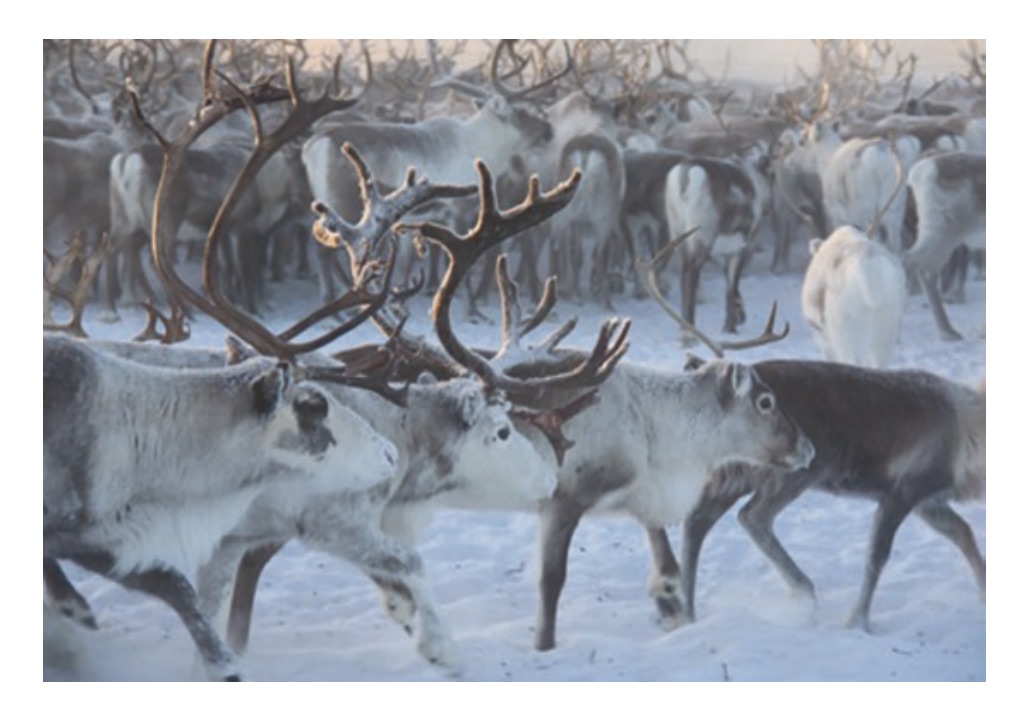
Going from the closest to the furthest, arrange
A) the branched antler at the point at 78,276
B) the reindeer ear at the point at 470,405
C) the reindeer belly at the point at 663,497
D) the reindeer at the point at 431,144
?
the reindeer ear at the point at 470,405 → the branched antler at the point at 78,276 → the reindeer belly at the point at 663,497 → the reindeer at the point at 431,144

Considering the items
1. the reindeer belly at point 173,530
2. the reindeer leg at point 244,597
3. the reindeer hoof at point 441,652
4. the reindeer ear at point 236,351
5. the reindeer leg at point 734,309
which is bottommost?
the reindeer hoof at point 441,652

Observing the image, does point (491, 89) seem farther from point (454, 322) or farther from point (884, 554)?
point (884, 554)

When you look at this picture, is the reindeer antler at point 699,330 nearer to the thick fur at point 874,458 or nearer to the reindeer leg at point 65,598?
the thick fur at point 874,458

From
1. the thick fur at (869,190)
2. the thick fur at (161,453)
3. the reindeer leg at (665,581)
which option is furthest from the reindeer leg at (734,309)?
the thick fur at (161,453)

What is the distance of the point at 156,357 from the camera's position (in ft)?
13.6

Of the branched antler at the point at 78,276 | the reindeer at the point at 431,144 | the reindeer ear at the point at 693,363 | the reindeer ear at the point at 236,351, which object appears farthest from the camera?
the reindeer at the point at 431,144

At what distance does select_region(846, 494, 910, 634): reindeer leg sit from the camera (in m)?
4.41

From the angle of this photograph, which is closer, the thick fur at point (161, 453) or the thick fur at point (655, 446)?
the thick fur at point (161, 453)

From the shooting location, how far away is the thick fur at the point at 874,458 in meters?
4.45

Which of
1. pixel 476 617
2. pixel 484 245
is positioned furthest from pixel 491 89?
pixel 476 617


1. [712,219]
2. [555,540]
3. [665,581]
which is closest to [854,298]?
[712,219]

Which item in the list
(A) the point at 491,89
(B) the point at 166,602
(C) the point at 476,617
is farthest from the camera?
(A) the point at 491,89

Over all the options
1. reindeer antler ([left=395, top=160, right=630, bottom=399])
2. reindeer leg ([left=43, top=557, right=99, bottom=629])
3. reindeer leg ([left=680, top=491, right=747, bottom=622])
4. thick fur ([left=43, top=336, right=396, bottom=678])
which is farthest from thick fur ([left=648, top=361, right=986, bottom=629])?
reindeer leg ([left=43, top=557, right=99, bottom=629])

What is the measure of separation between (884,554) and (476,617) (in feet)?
3.46
